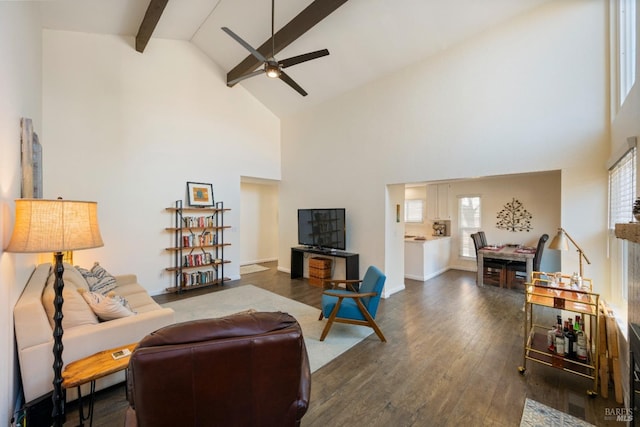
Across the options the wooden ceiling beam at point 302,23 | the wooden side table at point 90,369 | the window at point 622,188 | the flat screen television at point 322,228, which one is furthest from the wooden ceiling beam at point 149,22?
the window at point 622,188

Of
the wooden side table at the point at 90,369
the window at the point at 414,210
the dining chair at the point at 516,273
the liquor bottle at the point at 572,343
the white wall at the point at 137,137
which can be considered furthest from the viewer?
the window at the point at 414,210

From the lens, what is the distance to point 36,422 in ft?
5.60

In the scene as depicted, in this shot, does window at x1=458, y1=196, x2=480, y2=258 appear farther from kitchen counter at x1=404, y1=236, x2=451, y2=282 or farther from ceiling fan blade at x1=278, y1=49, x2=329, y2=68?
ceiling fan blade at x1=278, y1=49, x2=329, y2=68

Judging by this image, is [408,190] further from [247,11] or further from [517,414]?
[517,414]

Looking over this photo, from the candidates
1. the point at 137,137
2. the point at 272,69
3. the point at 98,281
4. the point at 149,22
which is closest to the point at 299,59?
the point at 272,69

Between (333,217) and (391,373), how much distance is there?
3.22m

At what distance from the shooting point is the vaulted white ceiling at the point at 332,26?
3537 millimetres

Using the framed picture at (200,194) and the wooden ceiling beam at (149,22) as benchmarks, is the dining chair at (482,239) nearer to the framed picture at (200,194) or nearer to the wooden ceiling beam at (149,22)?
the framed picture at (200,194)

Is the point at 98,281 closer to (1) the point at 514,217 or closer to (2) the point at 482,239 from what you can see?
(2) the point at 482,239

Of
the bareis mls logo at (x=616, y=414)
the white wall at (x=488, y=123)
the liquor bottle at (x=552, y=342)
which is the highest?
the white wall at (x=488, y=123)

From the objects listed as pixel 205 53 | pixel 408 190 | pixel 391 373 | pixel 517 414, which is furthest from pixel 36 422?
pixel 408 190

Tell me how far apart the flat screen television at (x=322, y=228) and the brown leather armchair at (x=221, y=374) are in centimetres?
398

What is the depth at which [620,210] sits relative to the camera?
2574mm

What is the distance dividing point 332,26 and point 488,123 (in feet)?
8.84
